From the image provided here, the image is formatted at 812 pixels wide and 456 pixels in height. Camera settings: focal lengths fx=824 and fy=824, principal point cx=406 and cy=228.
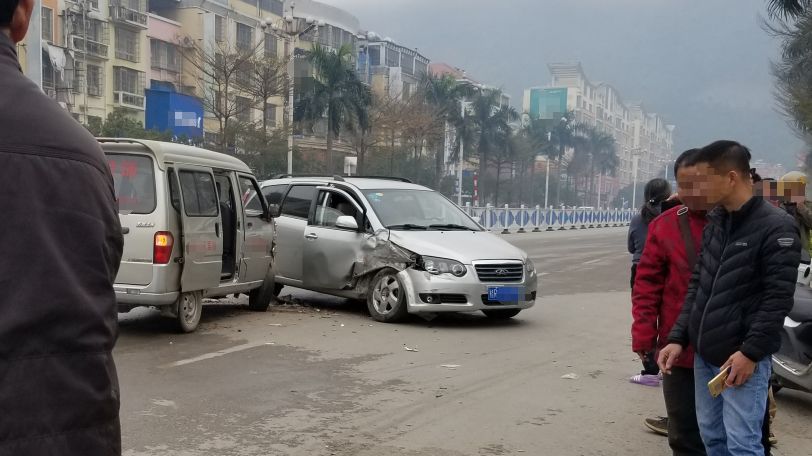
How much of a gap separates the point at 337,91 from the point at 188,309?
1904 inches

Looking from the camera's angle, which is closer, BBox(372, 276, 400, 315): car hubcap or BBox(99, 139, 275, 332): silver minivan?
BBox(99, 139, 275, 332): silver minivan

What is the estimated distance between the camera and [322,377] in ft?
22.5

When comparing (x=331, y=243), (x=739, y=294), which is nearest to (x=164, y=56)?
(x=331, y=243)

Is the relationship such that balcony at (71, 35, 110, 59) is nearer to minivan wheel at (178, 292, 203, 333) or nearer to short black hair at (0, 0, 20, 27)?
minivan wheel at (178, 292, 203, 333)

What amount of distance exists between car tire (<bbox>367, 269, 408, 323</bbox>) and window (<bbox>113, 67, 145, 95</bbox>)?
4702 centimetres

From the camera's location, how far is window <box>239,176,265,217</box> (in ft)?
32.7

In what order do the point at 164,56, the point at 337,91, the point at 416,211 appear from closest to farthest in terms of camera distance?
the point at 416,211 → the point at 337,91 → the point at 164,56

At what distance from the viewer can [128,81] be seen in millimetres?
53344

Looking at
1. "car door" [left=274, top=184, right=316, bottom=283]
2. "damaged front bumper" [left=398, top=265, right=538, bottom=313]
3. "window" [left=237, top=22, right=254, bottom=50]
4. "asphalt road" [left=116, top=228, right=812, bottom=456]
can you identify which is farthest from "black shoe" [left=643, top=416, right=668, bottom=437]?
"window" [left=237, top=22, right=254, bottom=50]

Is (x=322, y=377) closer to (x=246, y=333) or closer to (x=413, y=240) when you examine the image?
(x=246, y=333)

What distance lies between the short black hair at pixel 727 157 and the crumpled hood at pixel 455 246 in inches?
236

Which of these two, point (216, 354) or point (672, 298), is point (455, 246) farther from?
point (672, 298)

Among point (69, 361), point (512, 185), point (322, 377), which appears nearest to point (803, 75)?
point (322, 377)

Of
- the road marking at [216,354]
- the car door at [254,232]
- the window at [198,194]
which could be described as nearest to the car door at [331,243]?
the car door at [254,232]
